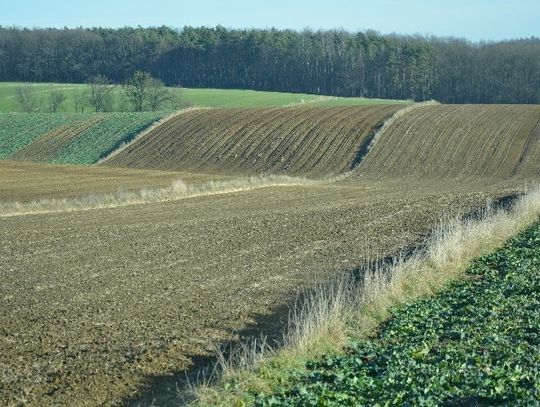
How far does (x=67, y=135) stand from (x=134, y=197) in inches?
1388

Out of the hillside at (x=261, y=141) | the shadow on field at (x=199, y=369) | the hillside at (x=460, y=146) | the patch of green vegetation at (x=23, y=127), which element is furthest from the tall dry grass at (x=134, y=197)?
the patch of green vegetation at (x=23, y=127)

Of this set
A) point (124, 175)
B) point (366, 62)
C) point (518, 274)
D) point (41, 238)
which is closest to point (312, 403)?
point (518, 274)

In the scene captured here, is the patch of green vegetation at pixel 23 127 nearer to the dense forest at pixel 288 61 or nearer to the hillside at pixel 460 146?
the hillside at pixel 460 146

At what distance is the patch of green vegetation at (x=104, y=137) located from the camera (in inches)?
2425

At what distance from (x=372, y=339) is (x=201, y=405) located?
3.89 metres

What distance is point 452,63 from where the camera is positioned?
351 feet

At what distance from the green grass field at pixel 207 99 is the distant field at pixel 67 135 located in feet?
69.7

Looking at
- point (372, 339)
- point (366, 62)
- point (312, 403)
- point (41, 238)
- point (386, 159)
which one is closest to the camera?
point (312, 403)

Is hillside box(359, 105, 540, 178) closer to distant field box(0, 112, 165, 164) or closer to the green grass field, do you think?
distant field box(0, 112, 165, 164)

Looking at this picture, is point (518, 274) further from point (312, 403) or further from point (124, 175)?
point (124, 175)

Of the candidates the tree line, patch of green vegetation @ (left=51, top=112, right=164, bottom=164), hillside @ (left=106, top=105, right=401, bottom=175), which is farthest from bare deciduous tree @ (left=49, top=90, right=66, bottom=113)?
hillside @ (left=106, top=105, right=401, bottom=175)

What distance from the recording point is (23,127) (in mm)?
71875

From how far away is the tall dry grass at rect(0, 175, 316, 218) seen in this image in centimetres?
3103

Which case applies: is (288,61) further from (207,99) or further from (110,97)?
(110,97)
